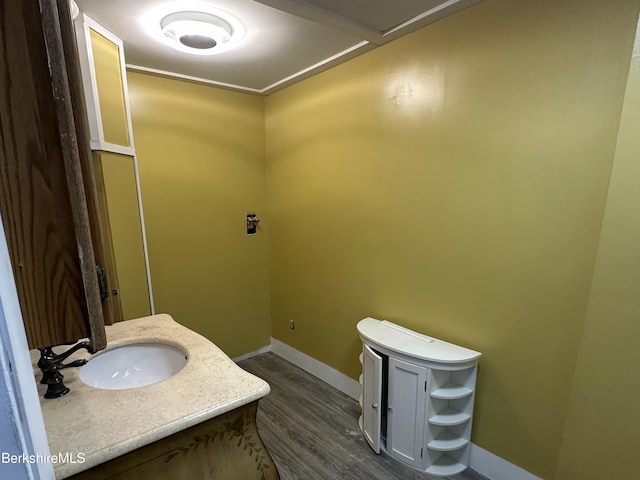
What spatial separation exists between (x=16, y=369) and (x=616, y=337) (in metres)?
1.78

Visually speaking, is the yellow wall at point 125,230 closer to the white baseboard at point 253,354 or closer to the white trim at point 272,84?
the white trim at point 272,84

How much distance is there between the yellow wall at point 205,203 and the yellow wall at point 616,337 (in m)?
2.60

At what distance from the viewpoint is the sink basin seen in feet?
4.45

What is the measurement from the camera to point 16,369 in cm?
39

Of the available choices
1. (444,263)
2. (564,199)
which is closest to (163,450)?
(444,263)

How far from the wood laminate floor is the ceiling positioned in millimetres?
2542

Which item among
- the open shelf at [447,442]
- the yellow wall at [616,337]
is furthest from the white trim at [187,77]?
the open shelf at [447,442]

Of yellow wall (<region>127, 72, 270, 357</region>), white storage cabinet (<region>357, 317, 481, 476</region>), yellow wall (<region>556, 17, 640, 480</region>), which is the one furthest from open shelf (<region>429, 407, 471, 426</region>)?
yellow wall (<region>127, 72, 270, 357</region>)

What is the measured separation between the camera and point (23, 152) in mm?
436

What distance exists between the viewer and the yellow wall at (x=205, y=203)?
2518mm

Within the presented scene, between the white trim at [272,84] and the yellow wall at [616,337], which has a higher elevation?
the white trim at [272,84]

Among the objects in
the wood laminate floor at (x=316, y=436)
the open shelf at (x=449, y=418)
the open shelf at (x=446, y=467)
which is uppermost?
the open shelf at (x=449, y=418)

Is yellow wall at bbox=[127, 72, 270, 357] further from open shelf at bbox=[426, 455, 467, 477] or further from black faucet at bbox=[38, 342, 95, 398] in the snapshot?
open shelf at bbox=[426, 455, 467, 477]

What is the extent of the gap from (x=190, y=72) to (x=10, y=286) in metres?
2.61
